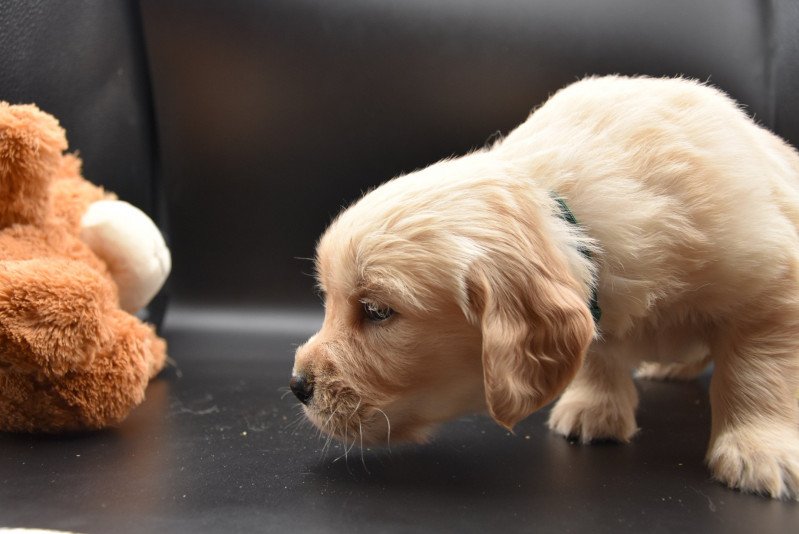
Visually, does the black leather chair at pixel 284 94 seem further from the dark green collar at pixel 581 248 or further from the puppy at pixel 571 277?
the dark green collar at pixel 581 248

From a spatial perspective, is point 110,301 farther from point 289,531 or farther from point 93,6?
point 93,6

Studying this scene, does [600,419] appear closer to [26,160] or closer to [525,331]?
[525,331]

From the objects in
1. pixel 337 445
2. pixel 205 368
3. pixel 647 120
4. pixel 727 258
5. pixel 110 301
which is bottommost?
pixel 205 368

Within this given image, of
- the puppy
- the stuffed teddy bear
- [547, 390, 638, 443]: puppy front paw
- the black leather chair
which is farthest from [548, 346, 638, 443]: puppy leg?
the stuffed teddy bear

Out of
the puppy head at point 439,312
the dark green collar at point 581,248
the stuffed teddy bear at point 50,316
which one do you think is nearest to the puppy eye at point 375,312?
the puppy head at point 439,312

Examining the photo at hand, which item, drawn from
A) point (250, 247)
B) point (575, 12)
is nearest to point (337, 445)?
point (250, 247)

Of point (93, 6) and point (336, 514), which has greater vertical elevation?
point (93, 6)

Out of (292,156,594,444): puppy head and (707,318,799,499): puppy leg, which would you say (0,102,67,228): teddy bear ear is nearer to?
(292,156,594,444): puppy head

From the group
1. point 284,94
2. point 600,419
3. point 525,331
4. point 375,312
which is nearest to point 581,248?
point 525,331
